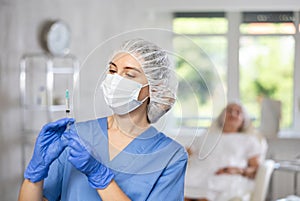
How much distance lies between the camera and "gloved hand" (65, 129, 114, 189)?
4.11 ft

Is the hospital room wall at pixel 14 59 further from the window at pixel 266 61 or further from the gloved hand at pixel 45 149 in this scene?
the gloved hand at pixel 45 149

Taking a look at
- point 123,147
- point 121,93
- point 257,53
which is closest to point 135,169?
point 123,147

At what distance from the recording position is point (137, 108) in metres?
1.37

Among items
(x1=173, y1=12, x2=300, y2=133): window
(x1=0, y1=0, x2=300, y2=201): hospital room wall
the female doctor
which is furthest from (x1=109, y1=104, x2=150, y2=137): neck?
(x1=173, y1=12, x2=300, y2=133): window

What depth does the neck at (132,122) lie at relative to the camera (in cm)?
137

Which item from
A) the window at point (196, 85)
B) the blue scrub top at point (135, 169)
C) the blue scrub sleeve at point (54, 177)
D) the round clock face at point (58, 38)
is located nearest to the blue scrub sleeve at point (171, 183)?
the blue scrub top at point (135, 169)

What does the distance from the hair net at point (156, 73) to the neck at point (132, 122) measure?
0.06 ft

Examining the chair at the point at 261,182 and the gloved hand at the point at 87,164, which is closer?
the gloved hand at the point at 87,164

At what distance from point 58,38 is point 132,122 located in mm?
2548

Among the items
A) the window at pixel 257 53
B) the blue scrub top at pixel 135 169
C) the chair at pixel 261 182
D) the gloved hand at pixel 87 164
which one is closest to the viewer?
the gloved hand at pixel 87 164

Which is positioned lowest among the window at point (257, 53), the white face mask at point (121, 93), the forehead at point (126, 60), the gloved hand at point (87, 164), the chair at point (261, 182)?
the chair at point (261, 182)

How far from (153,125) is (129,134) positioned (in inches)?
2.6

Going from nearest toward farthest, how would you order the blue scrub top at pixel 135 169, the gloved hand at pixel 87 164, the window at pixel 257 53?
the gloved hand at pixel 87 164
the blue scrub top at pixel 135 169
the window at pixel 257 53

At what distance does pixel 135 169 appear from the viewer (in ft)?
4.48
